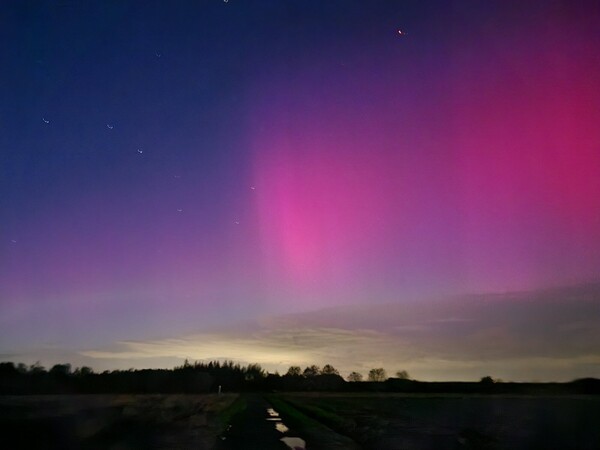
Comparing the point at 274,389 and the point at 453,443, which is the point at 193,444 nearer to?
the point at 453,443

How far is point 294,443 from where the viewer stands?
28.8 meters

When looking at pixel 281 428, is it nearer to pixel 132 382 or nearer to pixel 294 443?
pixel 294 443

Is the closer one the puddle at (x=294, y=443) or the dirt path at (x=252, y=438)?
the dirt path at (x=252, y=438)

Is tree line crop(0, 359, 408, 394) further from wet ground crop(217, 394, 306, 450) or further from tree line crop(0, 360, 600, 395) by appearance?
wet ground crop(217, 394, 306, 450)

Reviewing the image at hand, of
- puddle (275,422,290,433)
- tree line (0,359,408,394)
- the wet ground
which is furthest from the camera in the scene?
tree line (0,359,408,394)

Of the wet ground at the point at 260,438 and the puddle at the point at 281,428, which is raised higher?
the puddle at the point at 281,428

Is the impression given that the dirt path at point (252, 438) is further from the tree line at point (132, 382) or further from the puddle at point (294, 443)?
the tree line at point (132, 382)

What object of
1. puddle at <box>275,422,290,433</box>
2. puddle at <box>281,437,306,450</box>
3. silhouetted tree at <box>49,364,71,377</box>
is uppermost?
silhouetted tree at <box>49,364,71,377</box>

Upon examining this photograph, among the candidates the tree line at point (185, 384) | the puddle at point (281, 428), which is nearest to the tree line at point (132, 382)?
the tree line at point (185, 384)

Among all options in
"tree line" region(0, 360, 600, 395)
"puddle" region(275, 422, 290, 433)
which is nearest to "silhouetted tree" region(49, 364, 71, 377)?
"tree line" region(0, 360, 600, 395)

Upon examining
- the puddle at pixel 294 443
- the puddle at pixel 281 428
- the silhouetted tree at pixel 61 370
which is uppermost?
the silhouetted tree at pixel 61 370

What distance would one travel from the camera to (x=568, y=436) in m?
34.1

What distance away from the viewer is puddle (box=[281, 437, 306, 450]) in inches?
1062

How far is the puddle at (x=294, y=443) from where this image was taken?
27.0 meters
